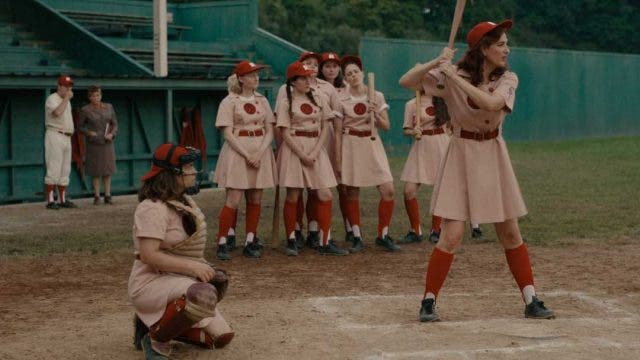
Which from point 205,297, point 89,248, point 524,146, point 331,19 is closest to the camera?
point 205,297

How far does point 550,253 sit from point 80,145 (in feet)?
31.3

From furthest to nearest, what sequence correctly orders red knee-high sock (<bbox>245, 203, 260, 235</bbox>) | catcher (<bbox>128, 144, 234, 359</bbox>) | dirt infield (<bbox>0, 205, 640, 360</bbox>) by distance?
1. red knee-high sock (<bbox>245, 203, 260, 235</bbox>)
2. dirt infield (<bbox>0, 205, 640, 360</bbox>)
3. catcher (<bbox>128, 144, 234, 359</bbox>)

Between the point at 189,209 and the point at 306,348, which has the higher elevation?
the point at 189,209

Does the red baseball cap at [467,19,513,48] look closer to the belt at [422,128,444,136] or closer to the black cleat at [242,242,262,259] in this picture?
the black cleat at [242,242,262,259]

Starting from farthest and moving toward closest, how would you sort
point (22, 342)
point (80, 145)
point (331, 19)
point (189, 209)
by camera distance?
1. point (331, 19)
2. point (80, 145)
3. point (22, 342)
4. point (189, 209)

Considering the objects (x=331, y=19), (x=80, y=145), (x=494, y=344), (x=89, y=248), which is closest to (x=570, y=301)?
(x=494, y=344)

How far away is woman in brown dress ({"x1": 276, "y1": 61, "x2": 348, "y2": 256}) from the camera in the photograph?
1065 cm

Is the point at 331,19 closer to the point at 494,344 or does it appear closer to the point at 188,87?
the point at 188,87

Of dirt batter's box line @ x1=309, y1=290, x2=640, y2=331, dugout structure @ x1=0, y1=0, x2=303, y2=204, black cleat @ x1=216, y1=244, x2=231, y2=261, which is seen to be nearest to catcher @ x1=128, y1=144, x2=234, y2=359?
dirt batter's box line @ x1=309, y1=290, x2=640, y2=331

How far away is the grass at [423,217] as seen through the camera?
1186cm

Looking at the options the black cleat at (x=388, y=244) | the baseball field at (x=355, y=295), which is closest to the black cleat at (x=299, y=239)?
the baseball field at (x=355, y=295)

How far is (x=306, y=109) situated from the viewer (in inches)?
420

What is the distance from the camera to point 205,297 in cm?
593

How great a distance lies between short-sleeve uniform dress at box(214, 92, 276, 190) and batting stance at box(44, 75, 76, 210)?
5.41 m
